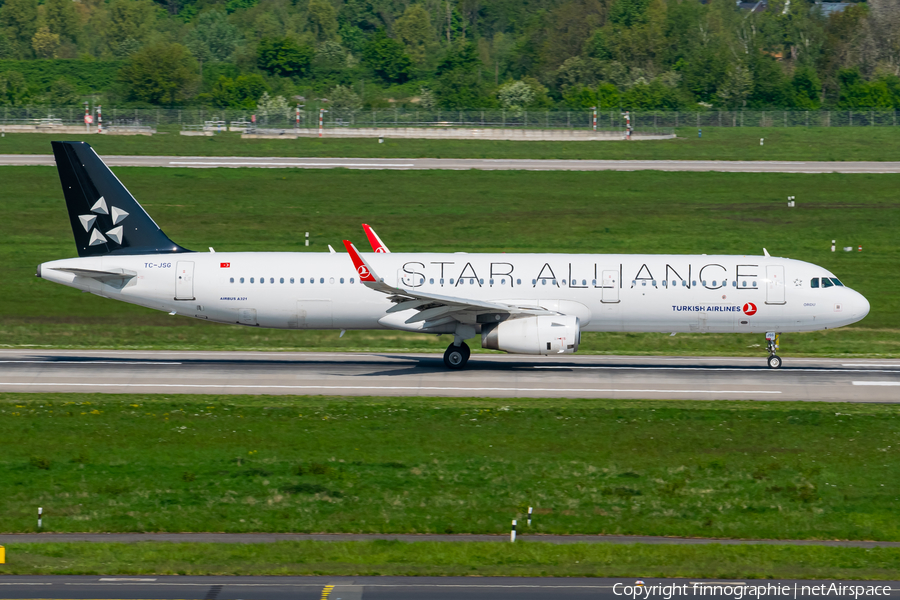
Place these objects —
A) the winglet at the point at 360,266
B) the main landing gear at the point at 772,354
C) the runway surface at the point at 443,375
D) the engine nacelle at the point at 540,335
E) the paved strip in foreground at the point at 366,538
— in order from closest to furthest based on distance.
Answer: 1. the paved strip in foreground at the point at 366,538
2. the runway surface at the point at 443,375
3. the winglet at the point at 360,266
4. the engine nacelle at the point at 540,335
5. the main landing gear at the point at 772,354

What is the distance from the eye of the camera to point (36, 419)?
105 feet

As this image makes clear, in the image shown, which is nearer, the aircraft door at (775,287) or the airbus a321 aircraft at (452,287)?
the airbus a321 aircraft at (452,287)

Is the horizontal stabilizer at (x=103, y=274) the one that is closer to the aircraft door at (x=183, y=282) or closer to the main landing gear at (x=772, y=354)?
the aircraft door at (x=183, y=282)

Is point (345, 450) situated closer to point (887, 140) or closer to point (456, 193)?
point (456, 193)

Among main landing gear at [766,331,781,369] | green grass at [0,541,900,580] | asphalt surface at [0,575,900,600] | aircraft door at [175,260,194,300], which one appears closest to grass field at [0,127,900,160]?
main landing gear at [766,331,781,369]

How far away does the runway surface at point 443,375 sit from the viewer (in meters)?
36.9

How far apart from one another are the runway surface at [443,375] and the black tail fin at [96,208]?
4.81 metres

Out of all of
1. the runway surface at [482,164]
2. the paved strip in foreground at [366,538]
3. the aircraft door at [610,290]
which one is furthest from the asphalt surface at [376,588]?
the runway surface at [482,164]

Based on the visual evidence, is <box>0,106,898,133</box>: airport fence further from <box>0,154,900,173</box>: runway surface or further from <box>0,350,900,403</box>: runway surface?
<box>0,350,900,403</box>: runway surface

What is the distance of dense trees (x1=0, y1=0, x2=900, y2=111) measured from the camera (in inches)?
4751

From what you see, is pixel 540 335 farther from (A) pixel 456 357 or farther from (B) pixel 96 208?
(B) pixel 96 208

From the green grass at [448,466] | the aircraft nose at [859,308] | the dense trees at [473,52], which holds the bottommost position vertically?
the green grass at [448,466]

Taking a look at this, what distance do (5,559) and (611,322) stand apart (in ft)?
81.4

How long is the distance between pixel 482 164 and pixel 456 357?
137 ft
